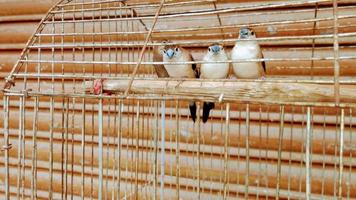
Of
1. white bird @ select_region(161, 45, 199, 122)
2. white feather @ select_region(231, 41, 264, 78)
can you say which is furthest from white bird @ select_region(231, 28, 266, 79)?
white bird @ select_region(161, 45, 199, 122)

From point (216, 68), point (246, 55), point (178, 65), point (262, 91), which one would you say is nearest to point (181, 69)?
point (178, 65)

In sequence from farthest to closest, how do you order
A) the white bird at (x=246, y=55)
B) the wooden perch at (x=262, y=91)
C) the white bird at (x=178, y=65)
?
the white bird at (x=178, y=65)
the white bird at (x=246, y=55)
the wooden perch at (x=262, y=91)

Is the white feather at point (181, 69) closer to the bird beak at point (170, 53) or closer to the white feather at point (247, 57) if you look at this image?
the bird beak at point (170, 53)

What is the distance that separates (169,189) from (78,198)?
0.65 metres

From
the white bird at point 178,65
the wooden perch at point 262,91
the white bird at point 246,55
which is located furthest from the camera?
the white bird at point 178,65

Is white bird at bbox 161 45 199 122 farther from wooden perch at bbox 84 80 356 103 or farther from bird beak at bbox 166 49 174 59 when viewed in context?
wooden perch at bbox 84 80 356 103

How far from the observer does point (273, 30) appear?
1.72 m

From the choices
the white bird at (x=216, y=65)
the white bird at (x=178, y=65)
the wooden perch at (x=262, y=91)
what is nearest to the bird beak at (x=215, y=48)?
the white bird at (x=216, y=65)

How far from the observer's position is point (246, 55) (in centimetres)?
115

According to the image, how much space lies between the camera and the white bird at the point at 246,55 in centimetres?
115

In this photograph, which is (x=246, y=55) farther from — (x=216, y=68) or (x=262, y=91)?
(x=262, y=91)

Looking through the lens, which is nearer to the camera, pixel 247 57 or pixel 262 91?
pixel 262 91

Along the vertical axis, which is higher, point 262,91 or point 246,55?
point 246,55

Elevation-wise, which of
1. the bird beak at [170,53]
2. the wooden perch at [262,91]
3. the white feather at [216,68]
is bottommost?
the wooden perch at [262,91]
